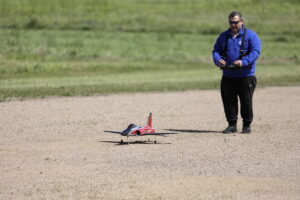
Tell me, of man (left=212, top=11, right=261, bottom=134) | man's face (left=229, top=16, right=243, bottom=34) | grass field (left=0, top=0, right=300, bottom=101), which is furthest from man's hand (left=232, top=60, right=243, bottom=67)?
grass field (left=0, top=0, right=300, bottom=101)

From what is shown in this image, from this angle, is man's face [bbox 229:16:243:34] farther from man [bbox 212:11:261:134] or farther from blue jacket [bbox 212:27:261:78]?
blue jacket [bbox 212:27:261:78]

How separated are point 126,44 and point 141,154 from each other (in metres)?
28.0

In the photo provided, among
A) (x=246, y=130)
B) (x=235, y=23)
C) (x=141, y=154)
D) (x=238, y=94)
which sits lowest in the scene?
(x=141, y=154)

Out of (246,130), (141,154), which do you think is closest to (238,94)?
(246,130)

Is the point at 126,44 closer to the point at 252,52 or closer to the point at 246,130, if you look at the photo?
the point at 246,130

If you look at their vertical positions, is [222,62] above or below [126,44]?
below

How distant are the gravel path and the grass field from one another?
4264 mm

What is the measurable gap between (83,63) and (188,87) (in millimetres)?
8059

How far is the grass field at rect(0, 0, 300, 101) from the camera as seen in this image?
85.5ft

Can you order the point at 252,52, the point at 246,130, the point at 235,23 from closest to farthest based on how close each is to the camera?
the point at 235,23 → the point at 252,52 → the point at 246,130

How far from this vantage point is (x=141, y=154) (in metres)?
11.8

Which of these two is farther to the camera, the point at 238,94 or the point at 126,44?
the point at 126,44

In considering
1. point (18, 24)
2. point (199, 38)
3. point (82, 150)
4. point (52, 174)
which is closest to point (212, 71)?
point (199, 38)

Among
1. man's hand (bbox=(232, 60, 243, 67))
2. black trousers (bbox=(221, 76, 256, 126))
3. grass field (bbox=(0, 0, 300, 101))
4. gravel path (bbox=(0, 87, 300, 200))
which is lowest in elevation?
gravel path (bbox=(0, 87, 300, 200))
